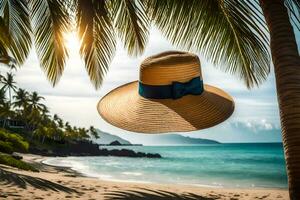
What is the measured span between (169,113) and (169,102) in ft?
0.51

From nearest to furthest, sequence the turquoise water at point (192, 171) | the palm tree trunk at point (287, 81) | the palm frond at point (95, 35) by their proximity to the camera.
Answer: the palm tree trunk at point (287, 81), the palm frond at point (95, 35), the turquoise water at point (192, 171)

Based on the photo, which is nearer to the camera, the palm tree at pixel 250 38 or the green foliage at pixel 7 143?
the palm tree at pixel 250 38

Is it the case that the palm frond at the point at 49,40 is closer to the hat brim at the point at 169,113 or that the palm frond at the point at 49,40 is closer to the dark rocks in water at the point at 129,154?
the hat brim at the point at 169,113

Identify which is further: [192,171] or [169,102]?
[192,171]

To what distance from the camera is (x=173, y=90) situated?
288 cm

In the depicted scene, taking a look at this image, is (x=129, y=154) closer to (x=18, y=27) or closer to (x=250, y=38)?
(x=18, y=27)

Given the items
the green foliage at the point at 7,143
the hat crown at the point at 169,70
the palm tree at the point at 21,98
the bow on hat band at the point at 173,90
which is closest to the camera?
the bow on hat band at the point at 173,90

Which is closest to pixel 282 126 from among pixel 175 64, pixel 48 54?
pixel 175 64

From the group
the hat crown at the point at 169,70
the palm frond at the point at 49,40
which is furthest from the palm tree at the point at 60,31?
the hat crown at the point at 169,70

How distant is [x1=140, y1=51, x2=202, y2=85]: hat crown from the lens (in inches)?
118

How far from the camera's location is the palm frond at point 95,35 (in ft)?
15.3

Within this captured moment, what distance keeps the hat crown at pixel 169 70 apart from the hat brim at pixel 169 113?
0.18 m

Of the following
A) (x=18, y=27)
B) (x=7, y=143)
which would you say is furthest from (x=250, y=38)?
(x=7, y=143)

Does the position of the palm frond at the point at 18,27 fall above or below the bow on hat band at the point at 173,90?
above
